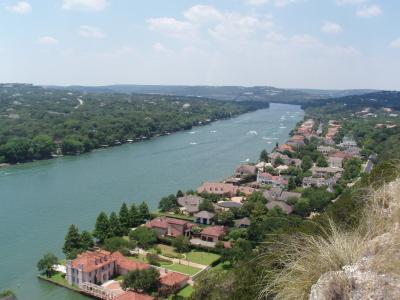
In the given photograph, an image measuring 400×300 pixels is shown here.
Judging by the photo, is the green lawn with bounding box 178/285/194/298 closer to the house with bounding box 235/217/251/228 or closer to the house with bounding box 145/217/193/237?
the house with bounding box 145/217/193/237

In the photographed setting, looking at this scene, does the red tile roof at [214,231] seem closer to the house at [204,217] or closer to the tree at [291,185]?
the house at [204,217]

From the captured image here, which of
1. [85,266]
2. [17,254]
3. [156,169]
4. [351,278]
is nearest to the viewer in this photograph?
[351,278]

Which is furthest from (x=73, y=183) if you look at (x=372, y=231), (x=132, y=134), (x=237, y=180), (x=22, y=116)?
(x=22, y=116)

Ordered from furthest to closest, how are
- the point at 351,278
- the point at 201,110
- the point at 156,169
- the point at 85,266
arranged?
the point at 201,110, the point at 156,169, the point at 85,266, the point at 351,278

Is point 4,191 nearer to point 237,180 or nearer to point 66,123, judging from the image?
point 237,180

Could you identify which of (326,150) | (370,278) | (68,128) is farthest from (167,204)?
(68,128)

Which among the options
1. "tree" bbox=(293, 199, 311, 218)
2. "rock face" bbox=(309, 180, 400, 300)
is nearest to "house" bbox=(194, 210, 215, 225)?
"tree" bbox=(293, 199, 311, 218)

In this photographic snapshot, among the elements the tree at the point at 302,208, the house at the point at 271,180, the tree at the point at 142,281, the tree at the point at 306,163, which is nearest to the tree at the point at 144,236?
the tree at the point at 142,281
